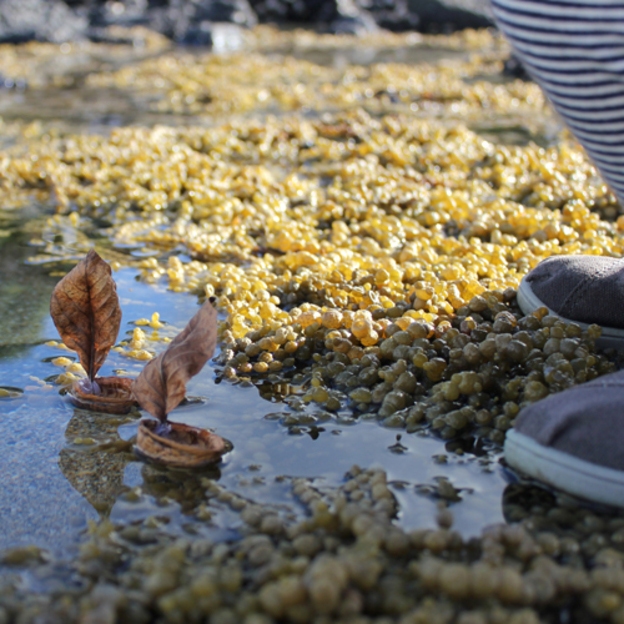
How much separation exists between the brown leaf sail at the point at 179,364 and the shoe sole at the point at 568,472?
72cm

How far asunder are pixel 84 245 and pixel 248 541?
7.23ft

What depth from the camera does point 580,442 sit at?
1.50 m

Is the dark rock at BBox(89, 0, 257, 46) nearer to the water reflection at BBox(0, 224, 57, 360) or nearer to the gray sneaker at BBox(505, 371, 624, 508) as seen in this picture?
the water reflection at BBox(0, 224, 57, 360)

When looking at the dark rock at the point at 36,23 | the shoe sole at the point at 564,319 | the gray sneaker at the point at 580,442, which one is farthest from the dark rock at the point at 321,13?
the gray sneaker at the point at 580,442

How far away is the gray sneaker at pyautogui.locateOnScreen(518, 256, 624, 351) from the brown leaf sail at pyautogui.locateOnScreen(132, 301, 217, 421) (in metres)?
1.04

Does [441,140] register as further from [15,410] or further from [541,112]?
[15,410]

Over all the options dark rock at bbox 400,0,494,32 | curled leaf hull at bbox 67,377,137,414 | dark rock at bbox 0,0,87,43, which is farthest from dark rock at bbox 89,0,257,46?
curled leaf hull at bbox 67,377,137,414

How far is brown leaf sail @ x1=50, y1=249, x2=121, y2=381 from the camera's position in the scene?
1.96m

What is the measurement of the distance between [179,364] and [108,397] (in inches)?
14.5

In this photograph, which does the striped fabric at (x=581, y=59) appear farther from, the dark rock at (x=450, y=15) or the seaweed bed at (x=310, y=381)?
the dark rock at (x=450, y=15)

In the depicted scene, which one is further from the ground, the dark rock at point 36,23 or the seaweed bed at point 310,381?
the dark rock at point 36,23

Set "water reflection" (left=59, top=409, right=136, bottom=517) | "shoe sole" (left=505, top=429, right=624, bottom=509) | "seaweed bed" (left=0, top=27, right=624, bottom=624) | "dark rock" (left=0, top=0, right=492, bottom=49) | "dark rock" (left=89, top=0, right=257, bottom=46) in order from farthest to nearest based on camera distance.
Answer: "dark rock" (left=89, top=0, right=257, bottom=46), "dark rock" (left=0, top=0, right=492, bottom=49), "water reflection" (left=59, top=409, right=136, bottom=517), "shoe sole" (left=505, top=429, right=624, bottom=509), "seaweed bed" (left=0, top=27, right=624, bottom=624)

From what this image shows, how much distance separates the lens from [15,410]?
2020 millimetres

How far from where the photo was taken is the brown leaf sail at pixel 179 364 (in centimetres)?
172
